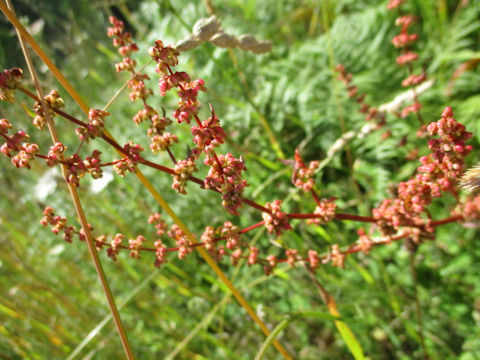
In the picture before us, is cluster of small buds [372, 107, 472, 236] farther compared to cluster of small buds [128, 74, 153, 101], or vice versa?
cluster of small buds [128, 74, 153, 101]

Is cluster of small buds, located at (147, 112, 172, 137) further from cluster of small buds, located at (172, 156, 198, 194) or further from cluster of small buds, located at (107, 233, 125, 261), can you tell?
cluster of small buds, located at (107, 233, 125, 261)

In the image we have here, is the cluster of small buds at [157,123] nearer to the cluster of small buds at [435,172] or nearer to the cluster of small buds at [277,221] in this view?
the cluster of small buds at [277,221]

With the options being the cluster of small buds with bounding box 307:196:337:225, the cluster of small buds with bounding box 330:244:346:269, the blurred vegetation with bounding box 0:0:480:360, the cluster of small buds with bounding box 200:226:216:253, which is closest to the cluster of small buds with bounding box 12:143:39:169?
the cluster of small buds with bounding box 200:226:216:253

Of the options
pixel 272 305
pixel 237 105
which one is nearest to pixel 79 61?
pixel 237 105

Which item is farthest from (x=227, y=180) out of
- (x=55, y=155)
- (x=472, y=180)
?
(x=472, y=180)

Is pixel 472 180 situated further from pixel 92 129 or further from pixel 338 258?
pixel 92 129

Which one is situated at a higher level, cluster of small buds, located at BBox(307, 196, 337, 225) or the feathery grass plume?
cluster of small buds, located at BBox(307, 196, 337, 225)

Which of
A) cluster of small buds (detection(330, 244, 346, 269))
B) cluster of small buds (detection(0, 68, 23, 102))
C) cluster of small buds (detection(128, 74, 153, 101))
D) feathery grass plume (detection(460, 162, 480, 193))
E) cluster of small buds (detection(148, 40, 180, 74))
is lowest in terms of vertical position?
feathery grass plume (detection(460, 162, 480, 193))
